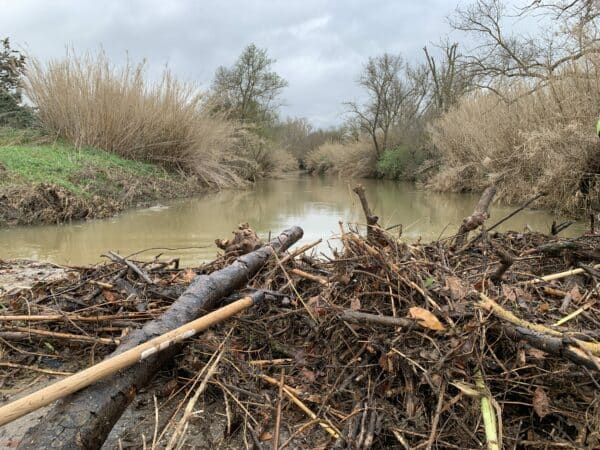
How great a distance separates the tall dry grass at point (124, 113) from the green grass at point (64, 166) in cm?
75

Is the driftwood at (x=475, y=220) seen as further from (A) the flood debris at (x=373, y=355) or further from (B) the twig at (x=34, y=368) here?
(B) the twig at (x=34, y=368)

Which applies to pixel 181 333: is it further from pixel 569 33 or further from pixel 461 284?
pixel 569 33

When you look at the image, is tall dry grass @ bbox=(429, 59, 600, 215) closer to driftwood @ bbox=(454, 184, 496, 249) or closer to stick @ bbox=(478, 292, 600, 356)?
driftwood @ bbox=(454, 184, 496, 249)

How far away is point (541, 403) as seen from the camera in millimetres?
1574

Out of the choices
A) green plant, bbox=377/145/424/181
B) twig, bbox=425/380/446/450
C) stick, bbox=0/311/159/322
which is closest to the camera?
twig, bbox=425/380/446/450

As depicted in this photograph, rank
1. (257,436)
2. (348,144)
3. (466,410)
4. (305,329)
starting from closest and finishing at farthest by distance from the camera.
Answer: (466,410), (257,436), (305,329), (348,144)

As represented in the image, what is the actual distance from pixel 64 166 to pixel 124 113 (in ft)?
11.8

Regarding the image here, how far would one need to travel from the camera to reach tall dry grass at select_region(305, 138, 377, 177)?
26.9 meters

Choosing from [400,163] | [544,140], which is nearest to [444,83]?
[400,163]

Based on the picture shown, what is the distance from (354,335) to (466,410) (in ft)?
1.82

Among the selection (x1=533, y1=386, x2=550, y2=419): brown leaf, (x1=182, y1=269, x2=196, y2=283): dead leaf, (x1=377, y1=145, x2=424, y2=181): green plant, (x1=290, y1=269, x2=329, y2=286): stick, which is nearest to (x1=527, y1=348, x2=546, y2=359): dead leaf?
(x1=533, y1=386, x2=550, y2=419): brown leaf

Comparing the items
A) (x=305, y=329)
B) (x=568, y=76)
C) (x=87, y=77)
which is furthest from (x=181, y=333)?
(x=87, y=77)

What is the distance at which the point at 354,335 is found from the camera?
196 cm

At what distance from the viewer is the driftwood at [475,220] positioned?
2901 mm
